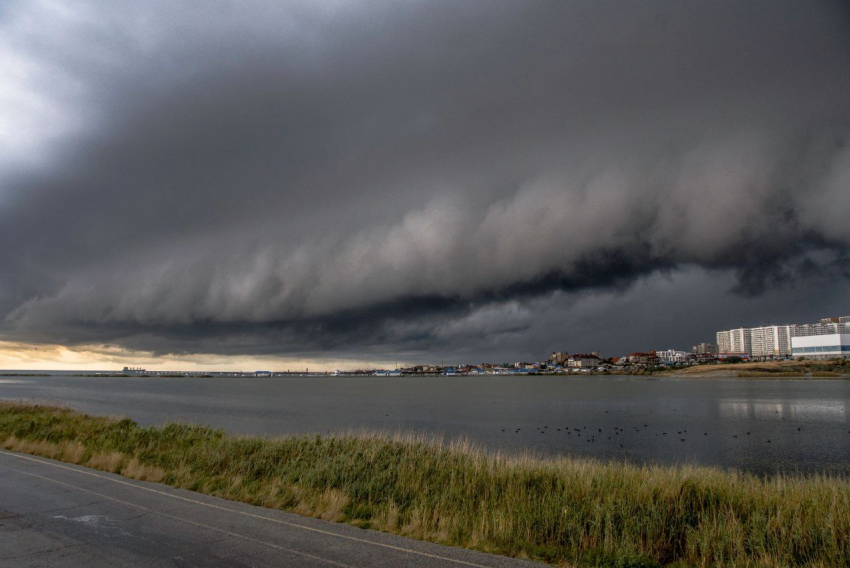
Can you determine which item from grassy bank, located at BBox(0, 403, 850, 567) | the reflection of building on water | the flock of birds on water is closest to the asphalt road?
grassy bank, located at BBox(0, 403, 850, 567)

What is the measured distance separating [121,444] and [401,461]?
1434 cm

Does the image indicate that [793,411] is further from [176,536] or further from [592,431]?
[176,536]

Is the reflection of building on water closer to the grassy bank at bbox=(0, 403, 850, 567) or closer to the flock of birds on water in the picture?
the flock of birds on water

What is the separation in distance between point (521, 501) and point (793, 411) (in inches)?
3039

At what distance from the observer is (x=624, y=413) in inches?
3009

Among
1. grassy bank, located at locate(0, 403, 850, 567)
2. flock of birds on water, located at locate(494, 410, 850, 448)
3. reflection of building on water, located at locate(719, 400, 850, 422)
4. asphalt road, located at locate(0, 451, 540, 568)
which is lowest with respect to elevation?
reflection of building on water, located at locate(719, 400, 850, 422)

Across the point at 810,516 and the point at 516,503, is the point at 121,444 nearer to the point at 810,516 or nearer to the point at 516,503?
the point at 516,503

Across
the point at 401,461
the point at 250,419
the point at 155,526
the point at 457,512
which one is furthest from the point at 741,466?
the point at 250,419

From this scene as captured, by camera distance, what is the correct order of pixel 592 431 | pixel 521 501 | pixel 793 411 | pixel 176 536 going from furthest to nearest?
pixel 793 411
pixel 592 431
pixel 521 501
pixel 176 536

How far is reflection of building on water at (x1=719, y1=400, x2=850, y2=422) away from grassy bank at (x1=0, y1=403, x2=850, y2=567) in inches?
2366

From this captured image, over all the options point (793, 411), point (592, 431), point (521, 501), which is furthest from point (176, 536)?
point (793, 411)

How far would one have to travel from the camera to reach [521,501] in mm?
15078

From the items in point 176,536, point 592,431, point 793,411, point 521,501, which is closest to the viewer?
point 176,536

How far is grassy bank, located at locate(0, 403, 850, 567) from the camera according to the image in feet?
38.2
